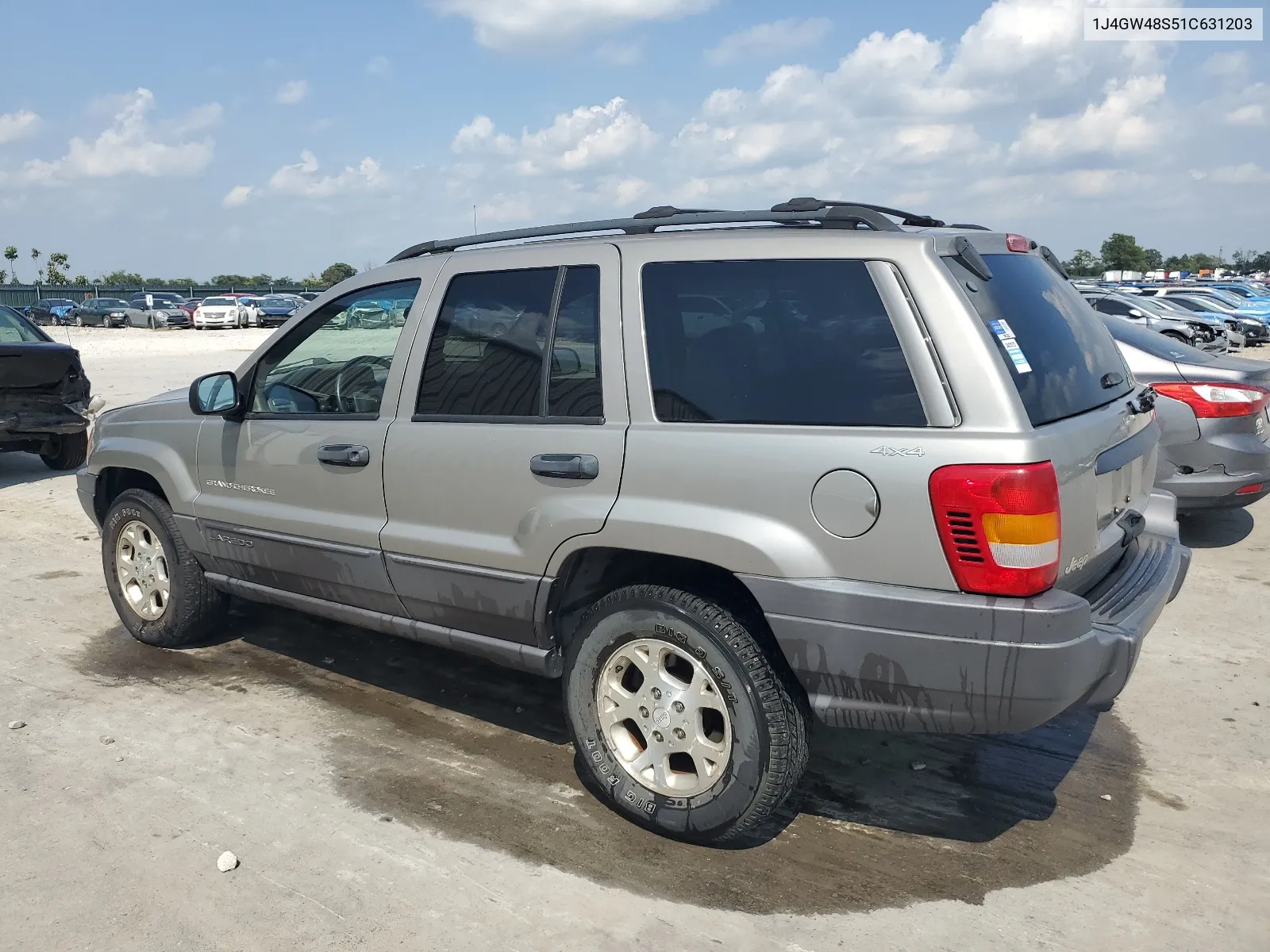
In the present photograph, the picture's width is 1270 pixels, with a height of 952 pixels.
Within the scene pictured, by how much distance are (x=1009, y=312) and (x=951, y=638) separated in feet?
3.42

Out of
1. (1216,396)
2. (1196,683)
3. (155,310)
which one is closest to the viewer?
(1196,683)

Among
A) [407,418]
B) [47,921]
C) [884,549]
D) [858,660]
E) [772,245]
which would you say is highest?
[772,245]

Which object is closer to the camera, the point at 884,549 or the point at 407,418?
the point at 884,549

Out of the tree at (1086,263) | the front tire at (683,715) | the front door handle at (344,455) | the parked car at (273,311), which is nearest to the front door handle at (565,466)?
the front tire at (683,715)

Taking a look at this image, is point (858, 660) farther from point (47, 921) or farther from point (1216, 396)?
point (1216, 396)

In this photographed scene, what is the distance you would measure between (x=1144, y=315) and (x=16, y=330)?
18416mm

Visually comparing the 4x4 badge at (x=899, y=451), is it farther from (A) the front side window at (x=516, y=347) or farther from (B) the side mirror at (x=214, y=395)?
(B) the side mirror at (x=214, y=395)

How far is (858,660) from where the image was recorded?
9.88 feet

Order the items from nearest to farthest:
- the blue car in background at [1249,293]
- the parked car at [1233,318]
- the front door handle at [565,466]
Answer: the front door handle at [565,466] < the parked car at [1233,318] < the blue car in background at [1249,293]

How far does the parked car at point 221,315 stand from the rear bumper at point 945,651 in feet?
154

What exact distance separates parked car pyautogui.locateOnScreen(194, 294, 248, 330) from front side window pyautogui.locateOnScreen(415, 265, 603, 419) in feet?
149

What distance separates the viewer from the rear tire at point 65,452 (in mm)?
10758

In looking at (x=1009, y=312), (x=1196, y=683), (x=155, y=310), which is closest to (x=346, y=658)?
(x=1009, y=312)

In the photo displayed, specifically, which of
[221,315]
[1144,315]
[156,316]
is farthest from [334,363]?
[156,316]
